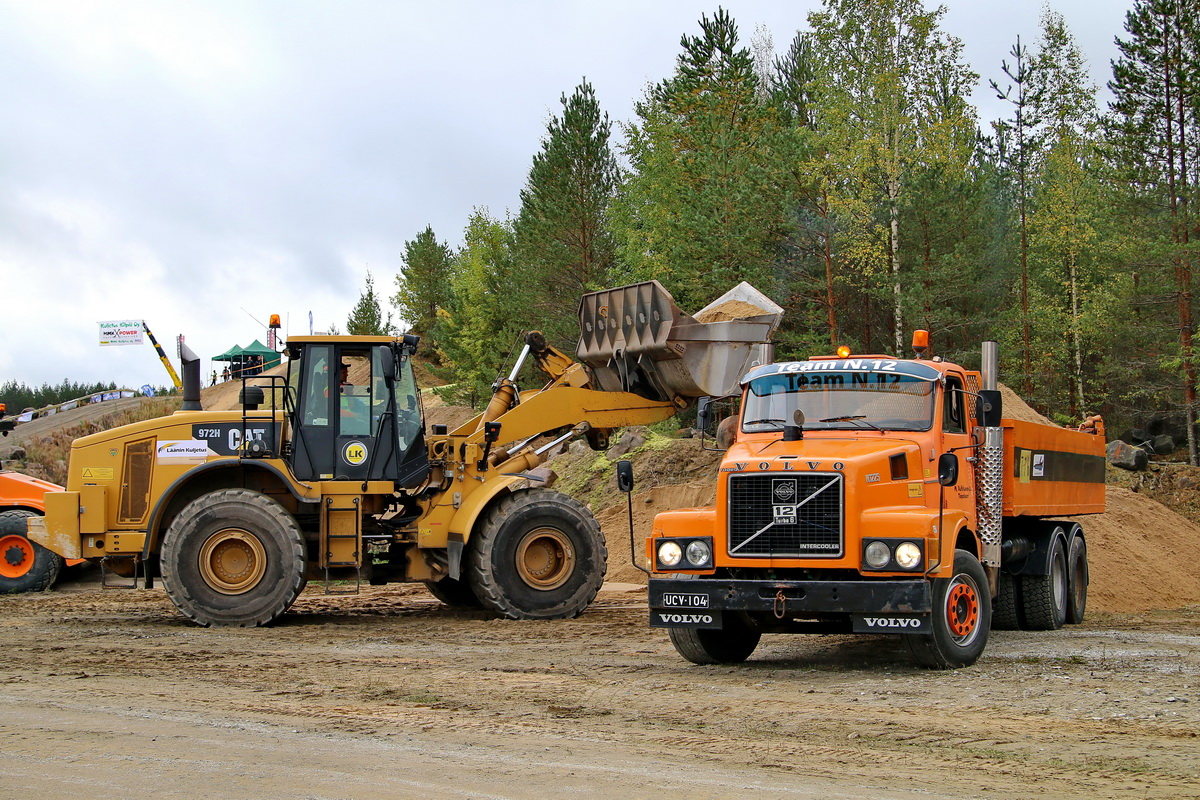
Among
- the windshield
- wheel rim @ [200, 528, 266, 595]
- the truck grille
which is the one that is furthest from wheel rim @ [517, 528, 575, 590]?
the truck grille

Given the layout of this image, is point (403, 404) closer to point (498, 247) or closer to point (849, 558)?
point (849, 558)

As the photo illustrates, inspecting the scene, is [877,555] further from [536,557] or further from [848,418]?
[536,557]

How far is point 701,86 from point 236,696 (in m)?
28.6

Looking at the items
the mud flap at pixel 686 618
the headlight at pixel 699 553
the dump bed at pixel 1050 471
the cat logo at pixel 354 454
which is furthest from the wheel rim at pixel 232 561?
the dump bed at pixel 1050 471

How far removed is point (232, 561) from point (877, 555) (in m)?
7.35

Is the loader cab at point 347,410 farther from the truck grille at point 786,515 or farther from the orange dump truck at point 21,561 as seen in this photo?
the orange dump truck at point 21,561

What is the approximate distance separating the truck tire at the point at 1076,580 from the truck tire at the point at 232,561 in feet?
29.5

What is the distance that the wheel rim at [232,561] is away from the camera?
1303 cm

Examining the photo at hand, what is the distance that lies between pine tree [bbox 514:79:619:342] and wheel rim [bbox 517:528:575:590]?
20764mm

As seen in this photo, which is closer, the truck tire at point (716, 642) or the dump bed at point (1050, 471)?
the truck tire at point (716, 642)

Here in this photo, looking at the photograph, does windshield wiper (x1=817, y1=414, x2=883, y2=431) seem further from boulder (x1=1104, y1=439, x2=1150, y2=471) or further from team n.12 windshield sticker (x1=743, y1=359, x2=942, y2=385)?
boulder (x1=1104, y1=439, x2=1150, y2=471)

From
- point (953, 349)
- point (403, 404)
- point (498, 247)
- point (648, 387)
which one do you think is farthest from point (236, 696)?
point (498, 247)

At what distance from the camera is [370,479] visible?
45.1 ft

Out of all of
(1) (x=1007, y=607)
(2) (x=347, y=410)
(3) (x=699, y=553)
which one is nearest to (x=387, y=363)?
(2) (x=347, y=410)
